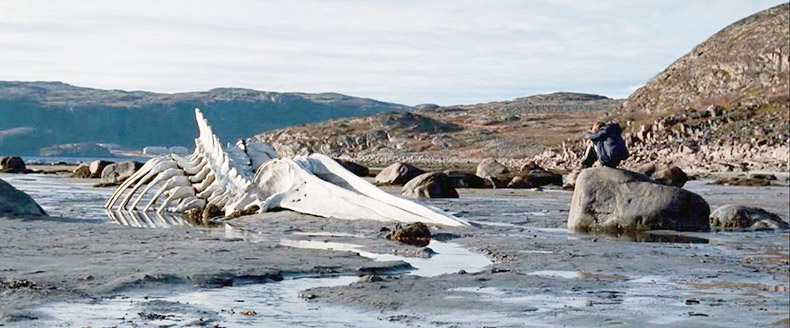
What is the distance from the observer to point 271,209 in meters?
19.4

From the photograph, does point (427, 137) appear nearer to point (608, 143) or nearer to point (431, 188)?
point (431, 188)

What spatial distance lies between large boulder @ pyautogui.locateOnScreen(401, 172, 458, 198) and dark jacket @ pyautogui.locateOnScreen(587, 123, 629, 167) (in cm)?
844

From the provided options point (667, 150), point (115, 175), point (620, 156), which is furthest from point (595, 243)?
point (667, 150)

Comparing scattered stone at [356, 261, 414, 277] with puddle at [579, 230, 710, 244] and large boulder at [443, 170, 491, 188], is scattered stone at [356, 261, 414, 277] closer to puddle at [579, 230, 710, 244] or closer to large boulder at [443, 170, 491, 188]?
puddle at [579, 230, 710, 244]

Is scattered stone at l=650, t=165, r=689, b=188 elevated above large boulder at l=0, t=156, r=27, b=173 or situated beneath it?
elevated above

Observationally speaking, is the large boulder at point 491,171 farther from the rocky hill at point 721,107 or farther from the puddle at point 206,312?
the puddle at point 206,312

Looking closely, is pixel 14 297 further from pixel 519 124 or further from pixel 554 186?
pixel 519 124

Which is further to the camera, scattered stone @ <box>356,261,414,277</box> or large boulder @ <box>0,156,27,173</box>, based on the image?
large boulder @ <box>0,156,27,173</box>

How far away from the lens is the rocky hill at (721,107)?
5441 cm

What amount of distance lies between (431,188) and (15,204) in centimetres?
1166

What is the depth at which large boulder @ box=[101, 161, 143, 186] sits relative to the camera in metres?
37.8

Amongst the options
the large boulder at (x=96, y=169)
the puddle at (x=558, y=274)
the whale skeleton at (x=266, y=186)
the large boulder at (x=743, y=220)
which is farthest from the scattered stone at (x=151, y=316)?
the large boulder at (x=96, y=169)

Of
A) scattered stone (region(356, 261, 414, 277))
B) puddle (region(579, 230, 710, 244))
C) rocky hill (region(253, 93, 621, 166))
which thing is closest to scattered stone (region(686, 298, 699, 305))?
scattered stone (region(356, 261, 414, 277))

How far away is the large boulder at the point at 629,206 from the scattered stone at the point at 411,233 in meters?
3.31
